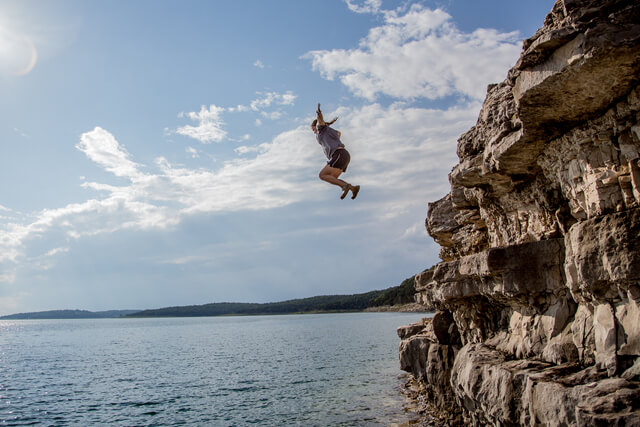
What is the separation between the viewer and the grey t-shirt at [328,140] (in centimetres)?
1338

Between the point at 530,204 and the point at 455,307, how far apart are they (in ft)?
21.3

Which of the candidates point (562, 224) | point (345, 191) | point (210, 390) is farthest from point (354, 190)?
point (210, 390)

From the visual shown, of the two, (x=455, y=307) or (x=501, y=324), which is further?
(x=455, y=307)

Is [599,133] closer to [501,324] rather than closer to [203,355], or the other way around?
[501,324]

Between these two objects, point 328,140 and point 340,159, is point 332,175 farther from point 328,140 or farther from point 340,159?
point 328,140

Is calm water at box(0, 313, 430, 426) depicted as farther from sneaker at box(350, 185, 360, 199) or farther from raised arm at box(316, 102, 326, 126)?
raised arm at box(316, 102, 326, 126)

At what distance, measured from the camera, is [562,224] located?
42.1ft

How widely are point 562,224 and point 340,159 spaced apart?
259 inches

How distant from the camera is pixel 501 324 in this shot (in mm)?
16266

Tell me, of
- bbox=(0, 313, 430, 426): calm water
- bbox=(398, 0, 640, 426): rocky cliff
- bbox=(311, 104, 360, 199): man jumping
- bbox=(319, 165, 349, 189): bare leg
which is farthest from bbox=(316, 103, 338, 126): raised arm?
bbox=(0, 313, 430, 426): calm water

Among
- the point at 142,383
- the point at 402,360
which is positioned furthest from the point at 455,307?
the point at 142,383

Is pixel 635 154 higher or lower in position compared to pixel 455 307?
higher

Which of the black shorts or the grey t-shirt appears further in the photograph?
the grey t-shirt

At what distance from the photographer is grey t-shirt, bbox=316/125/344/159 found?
13.4 m
